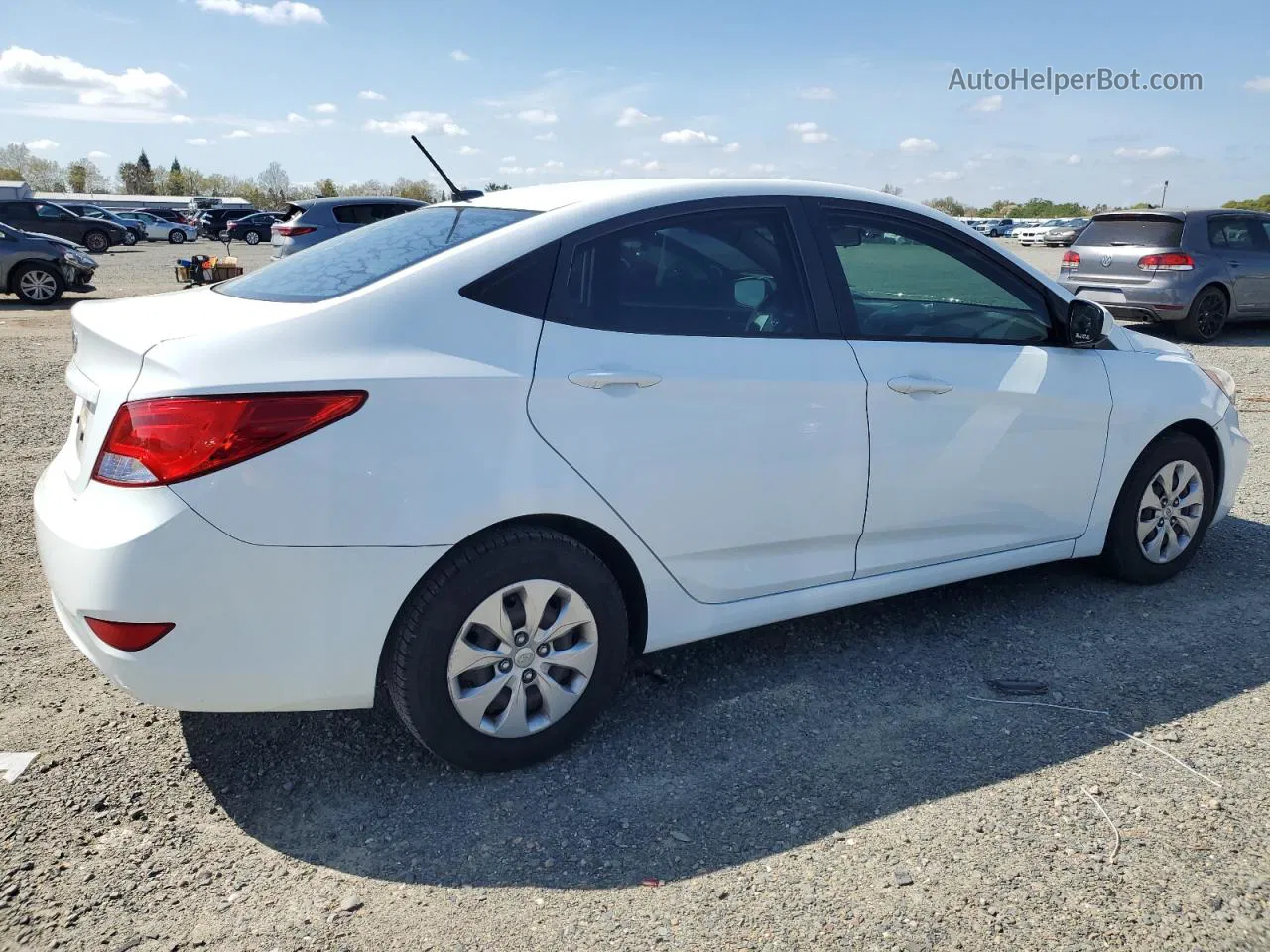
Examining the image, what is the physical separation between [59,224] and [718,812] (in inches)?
1372

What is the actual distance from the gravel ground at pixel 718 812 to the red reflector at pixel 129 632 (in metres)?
0.55

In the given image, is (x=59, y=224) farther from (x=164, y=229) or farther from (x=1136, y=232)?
(x=1136, y=232)

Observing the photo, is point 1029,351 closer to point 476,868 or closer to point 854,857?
point 854,857

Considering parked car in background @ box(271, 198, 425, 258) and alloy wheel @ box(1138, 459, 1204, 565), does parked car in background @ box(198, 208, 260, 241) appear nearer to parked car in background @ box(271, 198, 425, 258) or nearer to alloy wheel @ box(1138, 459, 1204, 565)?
parked car in background @ box(271, 198, 425, 258)

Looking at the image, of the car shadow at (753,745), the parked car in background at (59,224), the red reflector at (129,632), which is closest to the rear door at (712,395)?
the car shadow at (753,745)

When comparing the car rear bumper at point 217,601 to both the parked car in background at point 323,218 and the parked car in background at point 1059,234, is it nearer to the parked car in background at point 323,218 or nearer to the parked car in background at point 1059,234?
the parked car in background at point 323,218

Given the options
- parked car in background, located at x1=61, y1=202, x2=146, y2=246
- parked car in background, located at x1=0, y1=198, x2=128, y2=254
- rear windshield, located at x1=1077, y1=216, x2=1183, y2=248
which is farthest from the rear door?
parked car in background, located at x1=61, y1=202, x2=146, y2=246

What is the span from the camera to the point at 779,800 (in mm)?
2852

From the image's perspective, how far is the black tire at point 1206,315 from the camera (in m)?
12.6

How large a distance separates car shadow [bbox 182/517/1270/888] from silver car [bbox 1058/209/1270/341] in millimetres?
9465

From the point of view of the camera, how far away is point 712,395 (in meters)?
3.05

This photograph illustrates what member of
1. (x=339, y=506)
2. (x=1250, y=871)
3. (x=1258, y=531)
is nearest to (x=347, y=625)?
(x=339, y=506)

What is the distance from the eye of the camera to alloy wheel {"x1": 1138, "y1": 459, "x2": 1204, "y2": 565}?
431 cm

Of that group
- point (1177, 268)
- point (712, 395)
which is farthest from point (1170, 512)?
point (1177, 268)
